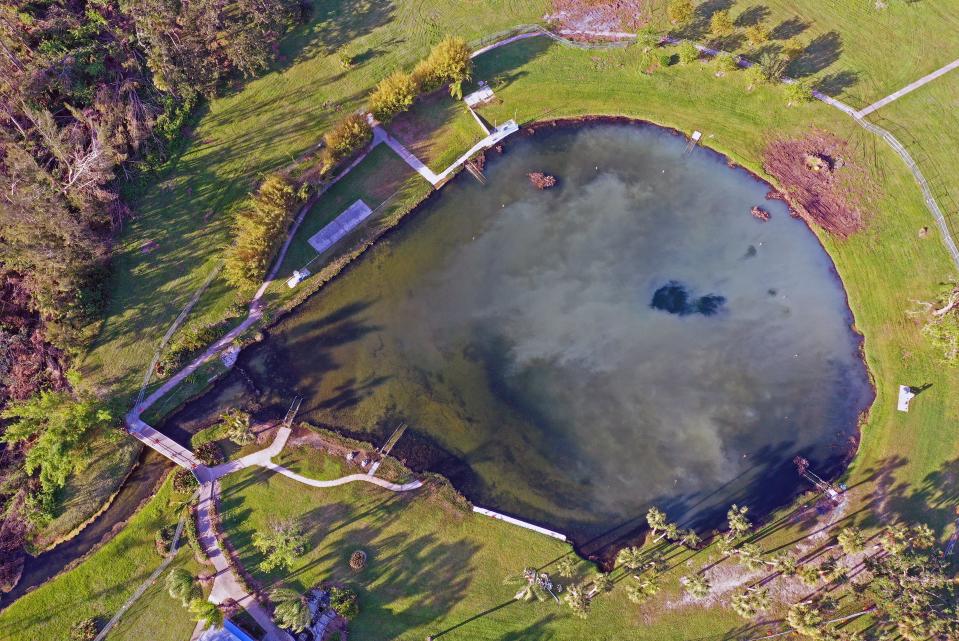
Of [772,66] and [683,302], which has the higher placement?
[772,66]

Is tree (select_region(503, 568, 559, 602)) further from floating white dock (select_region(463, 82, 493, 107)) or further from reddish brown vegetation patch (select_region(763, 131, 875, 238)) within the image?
floating white dock (select_region(463, 82, 493, 107))

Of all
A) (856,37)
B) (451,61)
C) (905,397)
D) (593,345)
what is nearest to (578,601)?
(593,345)

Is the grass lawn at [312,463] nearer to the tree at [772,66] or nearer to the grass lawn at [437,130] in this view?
the grass lawn at [437,130]

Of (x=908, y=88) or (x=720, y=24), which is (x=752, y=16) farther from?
(x=908, y=88)

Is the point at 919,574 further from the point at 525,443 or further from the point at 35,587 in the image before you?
the point at 35,587

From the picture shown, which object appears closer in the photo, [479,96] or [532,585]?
[532,585]

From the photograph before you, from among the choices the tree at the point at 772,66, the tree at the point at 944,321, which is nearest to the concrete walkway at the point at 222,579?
the tree at the point at 944,321

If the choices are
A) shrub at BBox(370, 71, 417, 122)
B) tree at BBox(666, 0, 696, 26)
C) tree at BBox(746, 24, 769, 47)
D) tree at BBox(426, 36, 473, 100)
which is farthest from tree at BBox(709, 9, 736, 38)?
shrub at BBox(370, 71, 417, 122)
